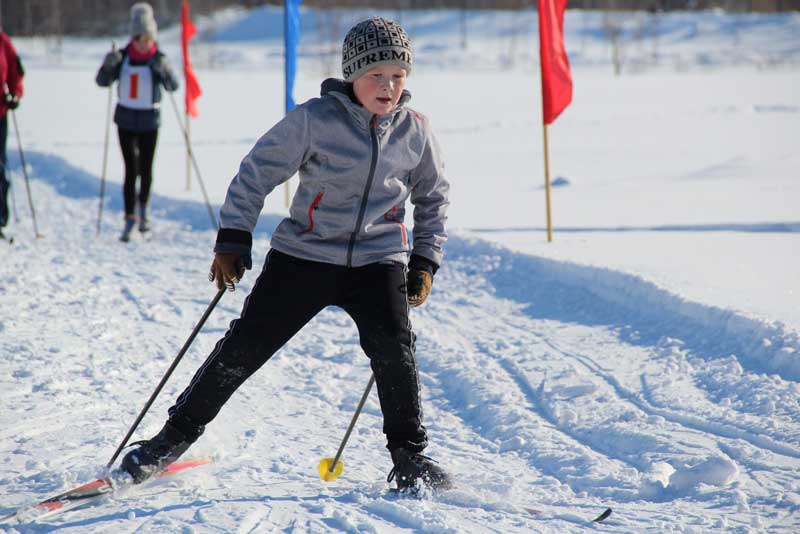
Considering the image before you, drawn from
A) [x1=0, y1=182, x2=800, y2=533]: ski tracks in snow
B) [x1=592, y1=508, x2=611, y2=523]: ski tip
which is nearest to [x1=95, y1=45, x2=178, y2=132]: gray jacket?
[x1=0, y1=182, x2=800, y2=533]: ski tracks in snow

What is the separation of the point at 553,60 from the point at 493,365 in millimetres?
3159

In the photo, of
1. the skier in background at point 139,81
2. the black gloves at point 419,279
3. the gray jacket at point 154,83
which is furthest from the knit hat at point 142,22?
the black gloves at point 419,279

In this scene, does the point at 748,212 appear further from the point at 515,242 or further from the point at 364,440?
the point at 364,440

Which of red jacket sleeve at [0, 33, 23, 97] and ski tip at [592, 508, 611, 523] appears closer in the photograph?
ski tip at [592, 508, 611, 523]

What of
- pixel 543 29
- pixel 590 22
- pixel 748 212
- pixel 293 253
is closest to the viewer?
pixel 293 253

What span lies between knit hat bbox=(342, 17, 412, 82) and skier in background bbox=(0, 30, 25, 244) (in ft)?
16.3

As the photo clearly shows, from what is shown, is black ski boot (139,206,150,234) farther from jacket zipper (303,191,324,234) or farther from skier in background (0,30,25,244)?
jacket zipper (303,191,324,234)

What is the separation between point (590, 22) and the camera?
191 feet

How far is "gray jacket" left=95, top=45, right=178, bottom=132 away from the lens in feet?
23.9

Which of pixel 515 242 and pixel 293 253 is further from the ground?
pixel 293 253

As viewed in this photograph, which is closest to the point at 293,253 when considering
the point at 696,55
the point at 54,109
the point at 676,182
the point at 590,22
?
the point at 676,182

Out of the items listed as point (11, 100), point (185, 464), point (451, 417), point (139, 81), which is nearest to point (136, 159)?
point (139, 81)

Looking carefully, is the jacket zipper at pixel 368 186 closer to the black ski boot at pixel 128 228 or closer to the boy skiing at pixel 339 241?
the boy skiing at pixel 339 241

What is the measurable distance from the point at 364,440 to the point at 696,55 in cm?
4534
